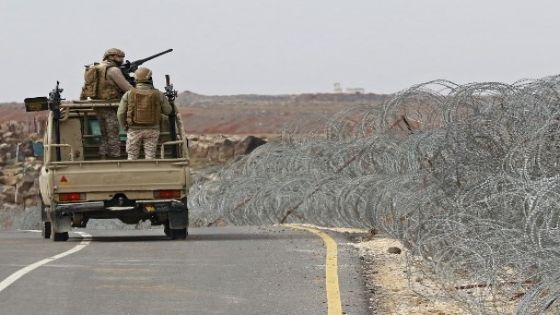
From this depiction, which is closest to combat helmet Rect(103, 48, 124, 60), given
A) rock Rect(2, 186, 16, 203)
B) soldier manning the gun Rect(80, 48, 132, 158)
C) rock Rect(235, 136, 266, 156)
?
soldier manning the gun Rect(80, 48, 132, 158)

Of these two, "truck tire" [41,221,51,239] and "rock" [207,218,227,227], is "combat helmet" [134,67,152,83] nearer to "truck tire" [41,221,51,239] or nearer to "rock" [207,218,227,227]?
"truck tire" [41,221,51,239]

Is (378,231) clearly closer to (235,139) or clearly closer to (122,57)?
(122,57)

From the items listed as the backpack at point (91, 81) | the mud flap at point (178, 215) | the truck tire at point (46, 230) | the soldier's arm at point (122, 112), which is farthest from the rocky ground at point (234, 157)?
the truck tire at point (46, 230)

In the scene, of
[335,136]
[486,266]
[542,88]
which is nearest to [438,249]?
[542,88]

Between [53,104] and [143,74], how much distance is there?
1.58 m

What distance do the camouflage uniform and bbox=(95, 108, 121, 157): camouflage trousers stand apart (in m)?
1.04

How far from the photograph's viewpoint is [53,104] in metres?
22.5

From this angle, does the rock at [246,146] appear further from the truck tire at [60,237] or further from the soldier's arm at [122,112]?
the soldier's arm at [122,112]

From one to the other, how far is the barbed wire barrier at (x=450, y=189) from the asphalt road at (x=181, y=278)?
3.04 ft

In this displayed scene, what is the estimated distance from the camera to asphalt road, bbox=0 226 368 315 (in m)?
12.8

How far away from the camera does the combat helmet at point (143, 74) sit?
21.8 meters

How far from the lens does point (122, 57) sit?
23.1m

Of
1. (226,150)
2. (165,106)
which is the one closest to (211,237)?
(165,106)

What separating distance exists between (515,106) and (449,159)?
1066 millimetres
